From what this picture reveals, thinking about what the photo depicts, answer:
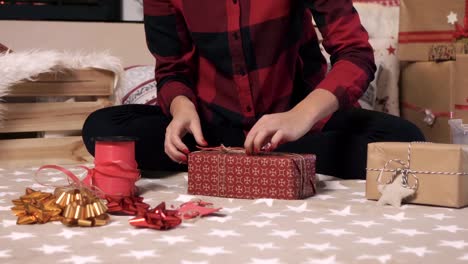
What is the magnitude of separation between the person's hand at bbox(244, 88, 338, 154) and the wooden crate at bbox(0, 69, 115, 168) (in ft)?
2.41

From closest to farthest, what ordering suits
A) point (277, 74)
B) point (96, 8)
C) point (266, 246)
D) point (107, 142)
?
point (266, 246) → point (107, 142) → point (277, 74) → point (96, 8)

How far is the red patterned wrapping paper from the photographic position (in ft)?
3.97

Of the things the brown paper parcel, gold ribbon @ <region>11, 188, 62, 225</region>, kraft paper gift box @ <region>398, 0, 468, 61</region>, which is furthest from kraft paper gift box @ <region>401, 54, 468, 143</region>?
gold ribbon @ <region>11, 188, 62, 225</region>

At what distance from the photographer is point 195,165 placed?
1274mm

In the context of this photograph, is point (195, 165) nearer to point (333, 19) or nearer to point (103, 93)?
point (333, 19)

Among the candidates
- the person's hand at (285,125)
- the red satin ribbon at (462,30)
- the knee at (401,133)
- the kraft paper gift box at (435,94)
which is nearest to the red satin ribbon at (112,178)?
the person's hand at (285,125)

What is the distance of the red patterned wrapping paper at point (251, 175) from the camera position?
121 cm

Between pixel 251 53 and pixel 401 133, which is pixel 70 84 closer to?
pixel 251 53

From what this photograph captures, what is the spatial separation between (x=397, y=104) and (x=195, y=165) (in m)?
1.05

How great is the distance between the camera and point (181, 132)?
1.35 meters

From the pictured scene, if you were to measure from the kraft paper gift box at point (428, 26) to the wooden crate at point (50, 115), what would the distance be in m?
0.84

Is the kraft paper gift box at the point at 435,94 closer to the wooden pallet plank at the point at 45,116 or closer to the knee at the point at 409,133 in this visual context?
the knee at the point at 409,133

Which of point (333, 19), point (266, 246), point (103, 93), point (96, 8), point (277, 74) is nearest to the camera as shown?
point (266, 246)

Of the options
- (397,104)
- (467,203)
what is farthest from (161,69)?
(397,104)
